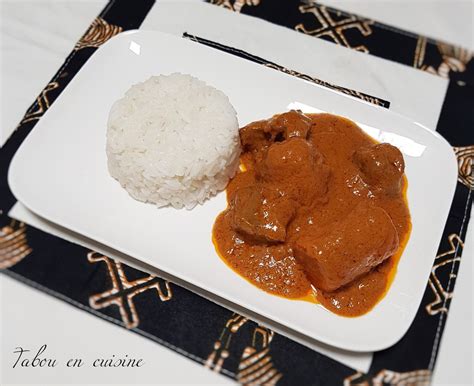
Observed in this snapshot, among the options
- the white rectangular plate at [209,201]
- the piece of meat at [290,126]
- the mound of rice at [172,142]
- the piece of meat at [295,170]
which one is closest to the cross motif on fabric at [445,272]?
the white rectangular plate at [209,201]

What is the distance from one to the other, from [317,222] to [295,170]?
13.0 inches

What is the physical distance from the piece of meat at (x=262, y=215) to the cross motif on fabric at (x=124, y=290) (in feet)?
1.78

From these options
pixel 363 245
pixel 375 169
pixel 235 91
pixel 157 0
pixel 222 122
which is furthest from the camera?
pixel 157 0

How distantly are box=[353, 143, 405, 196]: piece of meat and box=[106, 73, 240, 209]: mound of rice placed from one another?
799mm

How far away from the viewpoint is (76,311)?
2938 mm

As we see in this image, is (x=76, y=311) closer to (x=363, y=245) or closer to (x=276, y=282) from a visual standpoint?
(x=276, y=282)

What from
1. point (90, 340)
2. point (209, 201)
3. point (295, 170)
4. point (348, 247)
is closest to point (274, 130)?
point (295, 170)

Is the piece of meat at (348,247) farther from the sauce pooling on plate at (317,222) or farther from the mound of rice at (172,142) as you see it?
the mound of rice at (172,142)

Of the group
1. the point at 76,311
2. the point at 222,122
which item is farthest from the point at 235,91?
the point at 76,311

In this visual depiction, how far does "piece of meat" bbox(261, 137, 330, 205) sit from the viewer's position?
2977mm

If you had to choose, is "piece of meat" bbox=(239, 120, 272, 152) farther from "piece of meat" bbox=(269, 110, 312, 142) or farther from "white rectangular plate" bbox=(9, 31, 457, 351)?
"white rectangular plate" bbox=(9, 31, 457, 351)

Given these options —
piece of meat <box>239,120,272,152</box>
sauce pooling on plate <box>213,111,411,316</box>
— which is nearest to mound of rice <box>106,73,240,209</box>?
piece of meat <box>239,120,272,152</box>

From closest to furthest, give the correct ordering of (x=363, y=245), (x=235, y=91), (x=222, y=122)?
(x=363, y=245)
(x=222, y=122)
(x=235, y=91)

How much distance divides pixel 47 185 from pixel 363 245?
5.95 feet
